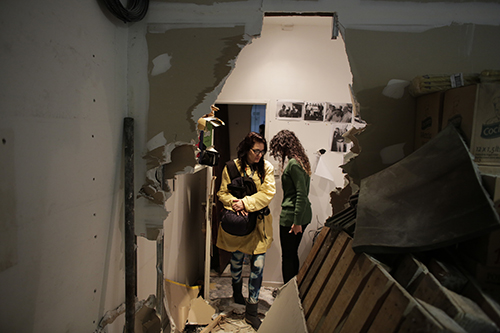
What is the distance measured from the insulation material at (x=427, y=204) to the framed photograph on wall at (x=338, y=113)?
1.59 metres

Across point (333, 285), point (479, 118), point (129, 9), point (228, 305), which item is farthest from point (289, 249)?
point (129, 9)

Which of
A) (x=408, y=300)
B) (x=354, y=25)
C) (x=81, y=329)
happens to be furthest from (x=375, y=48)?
(x=81, y=329)

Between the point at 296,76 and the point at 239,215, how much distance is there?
141 centimetres

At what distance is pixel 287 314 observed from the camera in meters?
1.39

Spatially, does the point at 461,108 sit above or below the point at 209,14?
below

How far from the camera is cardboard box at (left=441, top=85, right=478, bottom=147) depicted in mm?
986

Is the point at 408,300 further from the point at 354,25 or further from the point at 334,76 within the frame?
the point at 334,76

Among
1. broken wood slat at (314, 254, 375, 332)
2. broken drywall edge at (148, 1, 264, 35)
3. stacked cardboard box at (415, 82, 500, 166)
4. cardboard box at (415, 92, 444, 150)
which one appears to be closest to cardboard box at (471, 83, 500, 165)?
stacked cardboard box at (415, 82, 500, 166)

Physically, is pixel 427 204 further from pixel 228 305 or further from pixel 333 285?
pixel 228 305

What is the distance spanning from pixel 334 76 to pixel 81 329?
256cm

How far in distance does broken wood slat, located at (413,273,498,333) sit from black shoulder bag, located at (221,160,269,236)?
1416mm

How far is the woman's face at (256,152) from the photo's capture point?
86.2 inches

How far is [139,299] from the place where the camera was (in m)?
1.55

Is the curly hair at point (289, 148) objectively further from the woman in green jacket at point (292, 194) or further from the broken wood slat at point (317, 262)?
the broken wood slat at point (317, 262)
